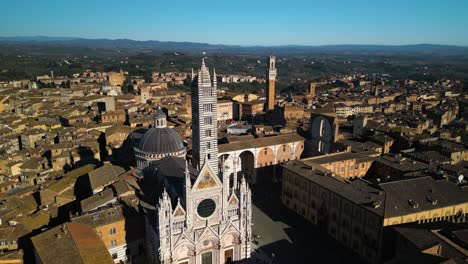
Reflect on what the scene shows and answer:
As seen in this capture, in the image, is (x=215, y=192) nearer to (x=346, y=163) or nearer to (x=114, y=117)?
(x=346, y=163)

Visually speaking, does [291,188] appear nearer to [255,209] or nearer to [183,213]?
[255,209]

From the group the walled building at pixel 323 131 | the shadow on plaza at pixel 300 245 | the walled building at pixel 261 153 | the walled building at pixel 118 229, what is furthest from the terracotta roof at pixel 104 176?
the walled building at pixel 323 131

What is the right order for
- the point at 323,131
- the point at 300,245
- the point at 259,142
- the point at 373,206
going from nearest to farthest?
the point at 373,206 < the point at 300,245 < the point at 259,142 < the point at 323,131

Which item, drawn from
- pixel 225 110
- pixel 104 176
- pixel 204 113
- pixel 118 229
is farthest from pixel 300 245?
pixel 225 110

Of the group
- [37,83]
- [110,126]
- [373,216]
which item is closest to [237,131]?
[110,126]

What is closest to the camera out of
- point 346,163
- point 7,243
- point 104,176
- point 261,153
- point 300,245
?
point 7,243

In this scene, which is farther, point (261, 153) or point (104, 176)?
point (261, 153)

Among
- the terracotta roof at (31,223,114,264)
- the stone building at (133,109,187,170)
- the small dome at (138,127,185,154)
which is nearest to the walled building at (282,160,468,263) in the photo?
the stone building at (133,109,187,170)
